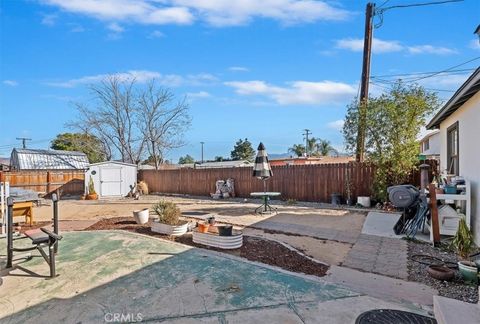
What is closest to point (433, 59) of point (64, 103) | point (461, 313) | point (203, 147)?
point (461, 313)

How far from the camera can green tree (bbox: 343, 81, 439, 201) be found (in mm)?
10008

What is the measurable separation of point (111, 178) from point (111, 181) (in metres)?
0.16

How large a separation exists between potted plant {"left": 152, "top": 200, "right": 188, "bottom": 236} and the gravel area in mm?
3942

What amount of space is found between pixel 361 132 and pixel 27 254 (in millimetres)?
9713

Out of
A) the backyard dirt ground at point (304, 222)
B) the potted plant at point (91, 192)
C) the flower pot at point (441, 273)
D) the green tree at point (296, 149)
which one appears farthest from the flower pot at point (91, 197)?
the green tree at point (296, 149)

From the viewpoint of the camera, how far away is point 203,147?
55.6 metres

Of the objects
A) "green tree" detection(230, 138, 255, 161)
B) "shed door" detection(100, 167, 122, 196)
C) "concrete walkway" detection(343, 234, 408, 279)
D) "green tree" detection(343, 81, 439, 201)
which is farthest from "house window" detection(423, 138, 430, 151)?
"concrete walkway" detection(343, 234, 408, 279)

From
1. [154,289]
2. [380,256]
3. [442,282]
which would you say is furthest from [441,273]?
[154,289]

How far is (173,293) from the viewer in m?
3.58

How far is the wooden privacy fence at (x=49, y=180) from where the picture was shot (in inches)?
656

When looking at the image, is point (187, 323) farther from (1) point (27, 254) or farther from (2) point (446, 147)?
(2) point (446, 147)

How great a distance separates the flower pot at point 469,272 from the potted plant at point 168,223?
177 inches

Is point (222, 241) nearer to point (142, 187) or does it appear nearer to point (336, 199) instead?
point (336, 199)

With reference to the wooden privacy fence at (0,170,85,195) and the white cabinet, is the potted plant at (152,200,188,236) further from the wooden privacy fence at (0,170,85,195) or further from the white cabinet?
the wooden privacy fence at (0,170,85,195)
